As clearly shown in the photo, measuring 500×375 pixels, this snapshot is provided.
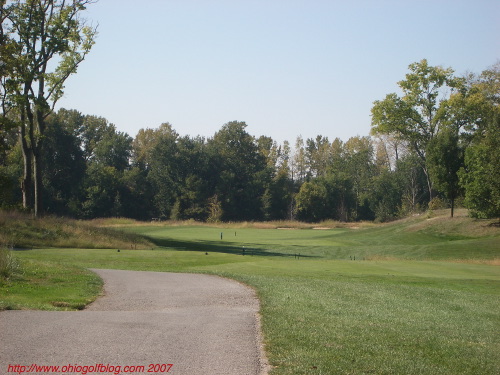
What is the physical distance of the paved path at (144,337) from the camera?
6.89m

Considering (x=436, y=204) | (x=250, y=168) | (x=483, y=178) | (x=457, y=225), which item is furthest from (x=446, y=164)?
(x=250, y=168)

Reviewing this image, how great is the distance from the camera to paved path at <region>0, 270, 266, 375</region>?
6.89 m

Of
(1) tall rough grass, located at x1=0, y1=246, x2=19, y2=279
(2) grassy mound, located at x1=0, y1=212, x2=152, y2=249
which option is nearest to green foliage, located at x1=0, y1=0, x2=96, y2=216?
(2) grassy mound, located at x1=0, y1=212, x2=152, y2=249

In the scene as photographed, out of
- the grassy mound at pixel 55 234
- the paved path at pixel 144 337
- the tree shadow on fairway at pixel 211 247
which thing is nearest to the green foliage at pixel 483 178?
the tree shadow on fairway at pixel 211 247

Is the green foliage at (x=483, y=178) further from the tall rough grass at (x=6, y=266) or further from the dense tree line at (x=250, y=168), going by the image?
the tall rough grass at (x=6, y=266)

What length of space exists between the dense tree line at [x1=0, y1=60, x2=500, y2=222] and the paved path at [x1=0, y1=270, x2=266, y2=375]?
181ft

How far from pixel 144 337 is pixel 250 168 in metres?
95.1

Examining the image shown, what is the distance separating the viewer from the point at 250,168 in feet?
338

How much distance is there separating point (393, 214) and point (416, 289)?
73.6 meters

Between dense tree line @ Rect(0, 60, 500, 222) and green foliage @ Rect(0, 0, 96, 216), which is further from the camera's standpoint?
dense tree line @ Rect(0, 60, 500, 222)

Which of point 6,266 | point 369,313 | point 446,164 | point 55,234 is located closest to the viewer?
point 369,313

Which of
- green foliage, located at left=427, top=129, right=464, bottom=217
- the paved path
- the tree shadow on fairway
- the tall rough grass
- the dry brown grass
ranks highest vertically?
green foliage, located at left=427, top=129, right=464, bottom=217

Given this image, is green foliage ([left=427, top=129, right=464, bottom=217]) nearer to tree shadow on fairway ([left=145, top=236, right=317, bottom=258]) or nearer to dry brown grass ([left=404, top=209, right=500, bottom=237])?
dry brown grass ([left=404, top=209, right=500, bottom=237])

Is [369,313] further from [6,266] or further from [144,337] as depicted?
[6,266]
